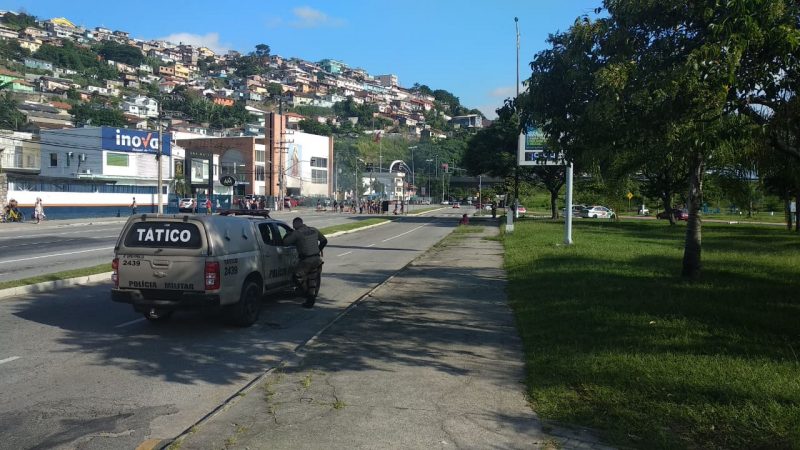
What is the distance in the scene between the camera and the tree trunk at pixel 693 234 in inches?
542

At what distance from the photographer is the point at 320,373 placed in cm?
684

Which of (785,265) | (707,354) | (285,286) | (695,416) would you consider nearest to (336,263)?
(285,286)

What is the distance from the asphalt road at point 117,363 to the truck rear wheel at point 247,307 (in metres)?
0.15

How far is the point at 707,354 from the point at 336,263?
43.6ft

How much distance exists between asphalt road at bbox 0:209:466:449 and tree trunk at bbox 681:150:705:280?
7.37 metres

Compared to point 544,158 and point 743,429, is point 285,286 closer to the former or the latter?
point 544,158

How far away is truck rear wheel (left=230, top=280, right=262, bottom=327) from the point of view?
9125 mm

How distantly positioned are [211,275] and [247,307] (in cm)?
106

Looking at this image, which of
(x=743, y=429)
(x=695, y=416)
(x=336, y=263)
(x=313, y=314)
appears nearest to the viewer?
(x=743, y=429)

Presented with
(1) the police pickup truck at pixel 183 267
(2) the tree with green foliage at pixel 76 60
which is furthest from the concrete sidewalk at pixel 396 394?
(2) the tree with green foliage at pixel 76 60

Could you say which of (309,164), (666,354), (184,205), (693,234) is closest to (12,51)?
(309,164)

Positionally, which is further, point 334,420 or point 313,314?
point 313,314

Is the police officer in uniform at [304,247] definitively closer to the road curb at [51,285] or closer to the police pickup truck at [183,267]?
the police pickup truck at [183,267]

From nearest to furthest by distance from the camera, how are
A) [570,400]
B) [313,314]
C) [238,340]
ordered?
[570,400] → [238,340] → [313,314]
